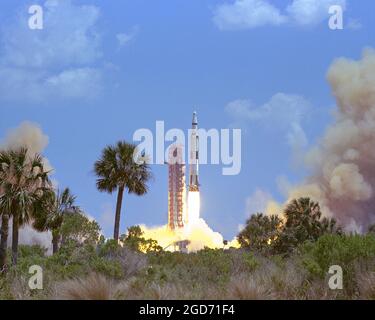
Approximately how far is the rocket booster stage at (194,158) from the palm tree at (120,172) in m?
73.4

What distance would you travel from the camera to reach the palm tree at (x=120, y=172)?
4881 cm

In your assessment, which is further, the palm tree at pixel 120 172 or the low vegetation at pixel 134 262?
the palm tree at pixel 120 172

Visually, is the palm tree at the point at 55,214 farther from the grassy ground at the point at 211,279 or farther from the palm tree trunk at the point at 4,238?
the grassy ground at the point at 211,279

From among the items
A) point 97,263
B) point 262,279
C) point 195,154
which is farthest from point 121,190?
point 195,154

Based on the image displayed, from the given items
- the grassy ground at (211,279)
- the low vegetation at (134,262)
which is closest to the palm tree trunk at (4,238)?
the low vegetation at (134,262)

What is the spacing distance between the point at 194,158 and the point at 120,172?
261 feet

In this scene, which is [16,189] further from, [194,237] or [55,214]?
[194,237]

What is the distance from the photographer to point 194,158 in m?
128

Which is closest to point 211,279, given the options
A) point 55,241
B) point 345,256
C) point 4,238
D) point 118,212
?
point 345,256

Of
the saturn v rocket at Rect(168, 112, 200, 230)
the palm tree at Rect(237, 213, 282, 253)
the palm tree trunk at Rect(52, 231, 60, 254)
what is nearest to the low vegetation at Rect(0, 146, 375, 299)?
the palm tree trunk at Rect(52, 231, 60, 254)

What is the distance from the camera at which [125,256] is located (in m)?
24.5

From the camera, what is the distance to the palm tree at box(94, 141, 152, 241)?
4881 centimetres

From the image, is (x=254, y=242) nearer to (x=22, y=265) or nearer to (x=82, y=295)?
(x=22, y=265)

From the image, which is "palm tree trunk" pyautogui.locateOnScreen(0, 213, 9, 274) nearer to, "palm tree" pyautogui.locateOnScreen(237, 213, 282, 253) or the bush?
the bush
